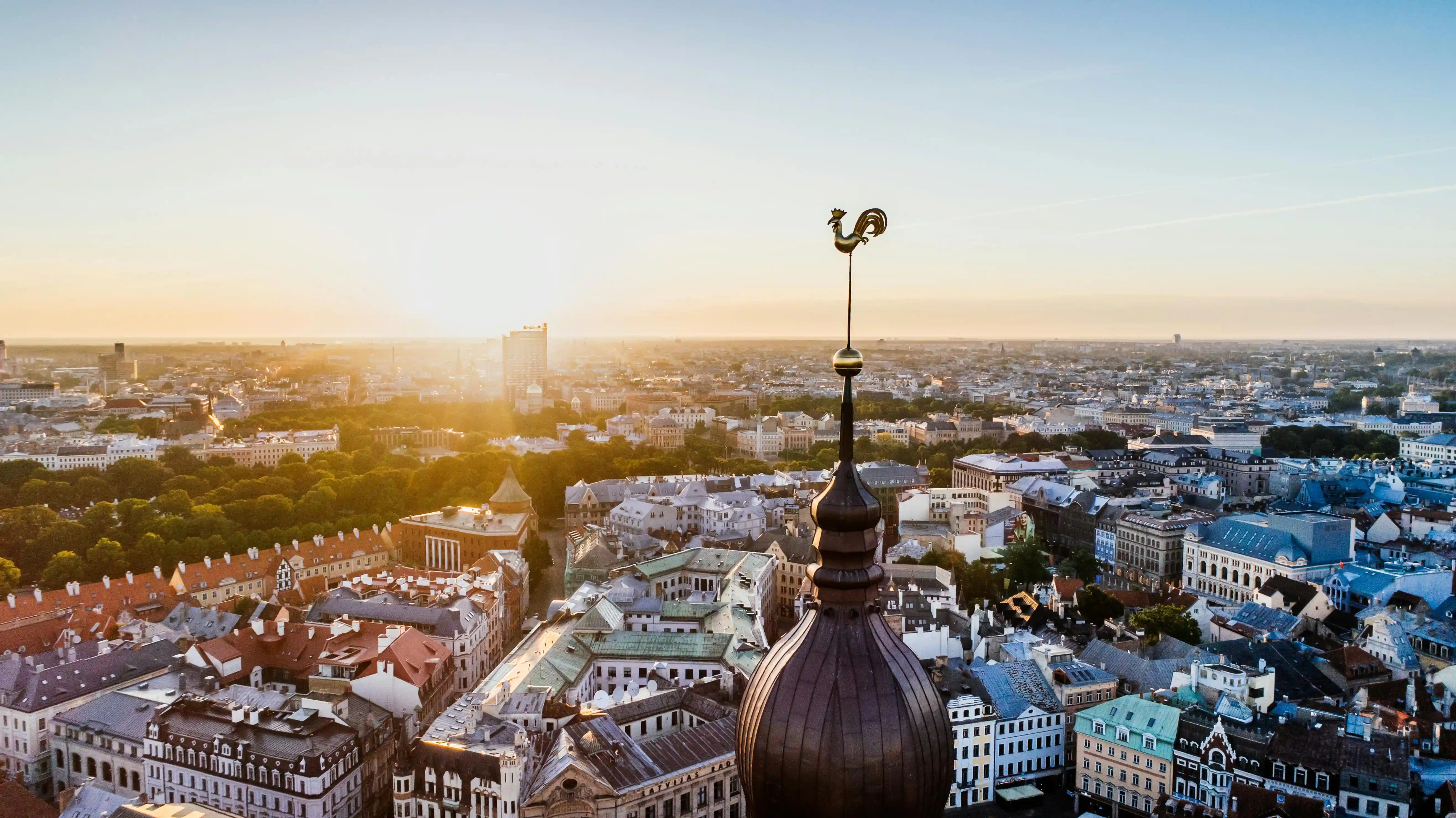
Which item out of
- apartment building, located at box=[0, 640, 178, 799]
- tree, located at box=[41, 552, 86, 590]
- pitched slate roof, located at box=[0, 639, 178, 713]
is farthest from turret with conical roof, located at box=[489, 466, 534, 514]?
apartment building, located at box=[0, 640, 178, 799]

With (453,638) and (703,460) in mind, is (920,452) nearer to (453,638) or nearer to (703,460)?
(703,460)

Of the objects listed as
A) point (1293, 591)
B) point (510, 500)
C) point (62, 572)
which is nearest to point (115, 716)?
point (62, 572)

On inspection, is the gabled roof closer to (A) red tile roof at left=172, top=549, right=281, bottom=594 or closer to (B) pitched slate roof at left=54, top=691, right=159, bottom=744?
(B) pitched slate roof at left=54, top=691, right=159, bottom=744

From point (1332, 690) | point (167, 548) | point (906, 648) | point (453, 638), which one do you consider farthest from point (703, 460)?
point (906, 648)

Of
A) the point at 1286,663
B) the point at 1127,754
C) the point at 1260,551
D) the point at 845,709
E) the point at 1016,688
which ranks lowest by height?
the point at 1127,754

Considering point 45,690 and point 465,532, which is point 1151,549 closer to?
point 465,532

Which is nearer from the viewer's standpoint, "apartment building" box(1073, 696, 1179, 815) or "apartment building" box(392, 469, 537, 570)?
"apartment building" box(1073, 696, 1179, 815)

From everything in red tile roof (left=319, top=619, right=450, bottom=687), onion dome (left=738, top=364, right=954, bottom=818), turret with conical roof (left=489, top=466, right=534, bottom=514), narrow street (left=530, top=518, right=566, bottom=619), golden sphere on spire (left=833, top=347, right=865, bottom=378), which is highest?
golden sphere on spire (left=833, top=347, right=865, bottom=378)
